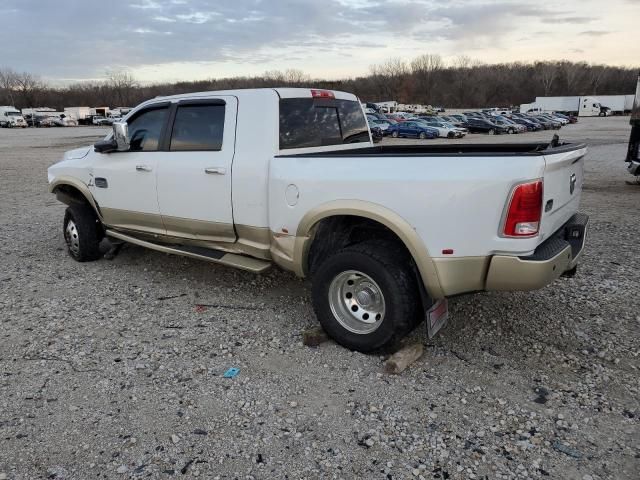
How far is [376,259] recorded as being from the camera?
3.50 metres

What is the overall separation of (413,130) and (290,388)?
3758cm

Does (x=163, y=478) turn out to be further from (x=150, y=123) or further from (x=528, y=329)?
(x=150, y=123)

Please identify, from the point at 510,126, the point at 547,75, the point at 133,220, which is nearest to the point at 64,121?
the point at 510,126

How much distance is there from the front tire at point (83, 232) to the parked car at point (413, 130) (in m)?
34.7

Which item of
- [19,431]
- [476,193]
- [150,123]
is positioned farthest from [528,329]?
[150,123]

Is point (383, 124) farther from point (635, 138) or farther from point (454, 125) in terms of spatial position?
point (635, 138)

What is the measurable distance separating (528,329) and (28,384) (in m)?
3.77

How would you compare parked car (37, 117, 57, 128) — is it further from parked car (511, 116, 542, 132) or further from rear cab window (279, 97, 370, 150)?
rear cab window (279, 97, 370, 150)

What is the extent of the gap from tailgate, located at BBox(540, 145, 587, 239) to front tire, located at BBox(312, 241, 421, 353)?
965 millimetres

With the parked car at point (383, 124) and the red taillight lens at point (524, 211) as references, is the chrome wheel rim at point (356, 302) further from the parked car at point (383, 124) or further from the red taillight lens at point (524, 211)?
the parked car at point (383, 124)

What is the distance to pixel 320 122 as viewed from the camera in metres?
4.72

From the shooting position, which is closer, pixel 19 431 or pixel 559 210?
pixel 19 431

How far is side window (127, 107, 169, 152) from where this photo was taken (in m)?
5.01

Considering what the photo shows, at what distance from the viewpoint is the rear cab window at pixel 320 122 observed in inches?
172
